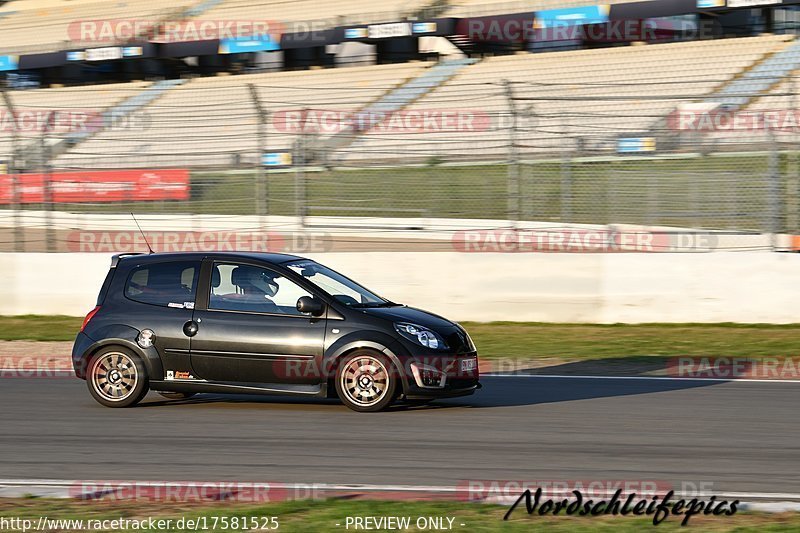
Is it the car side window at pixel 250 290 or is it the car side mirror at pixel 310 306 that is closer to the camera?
the car side mirror at pixel 310 306

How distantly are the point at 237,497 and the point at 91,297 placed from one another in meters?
11.6

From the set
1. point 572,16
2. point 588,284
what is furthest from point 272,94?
point 588,284

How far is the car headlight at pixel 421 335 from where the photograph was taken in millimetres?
9008

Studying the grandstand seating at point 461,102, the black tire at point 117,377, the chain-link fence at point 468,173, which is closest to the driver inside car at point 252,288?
the black tire at point 117,377

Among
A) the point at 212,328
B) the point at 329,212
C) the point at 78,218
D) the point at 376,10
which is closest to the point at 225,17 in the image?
the point at 376,10

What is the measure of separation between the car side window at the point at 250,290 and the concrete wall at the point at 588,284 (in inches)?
250

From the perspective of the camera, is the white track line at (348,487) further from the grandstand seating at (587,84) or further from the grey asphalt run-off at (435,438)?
the grandstand seating at (587,84)

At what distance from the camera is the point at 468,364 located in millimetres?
9227

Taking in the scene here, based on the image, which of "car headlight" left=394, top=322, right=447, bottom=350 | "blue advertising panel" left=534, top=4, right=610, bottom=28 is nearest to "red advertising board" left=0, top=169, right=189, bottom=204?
A: "car headlight" left=394, top=322, right=447, bottom=350

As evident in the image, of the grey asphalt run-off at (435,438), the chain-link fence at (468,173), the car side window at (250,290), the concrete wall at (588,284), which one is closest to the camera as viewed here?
the grey asphalt run-off at (435,438)

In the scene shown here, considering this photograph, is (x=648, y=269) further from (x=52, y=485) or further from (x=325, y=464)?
(x=52, y=485)

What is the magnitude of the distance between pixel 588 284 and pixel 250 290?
6.95m

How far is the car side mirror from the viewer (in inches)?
358

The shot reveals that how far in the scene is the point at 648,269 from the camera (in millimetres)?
14820
